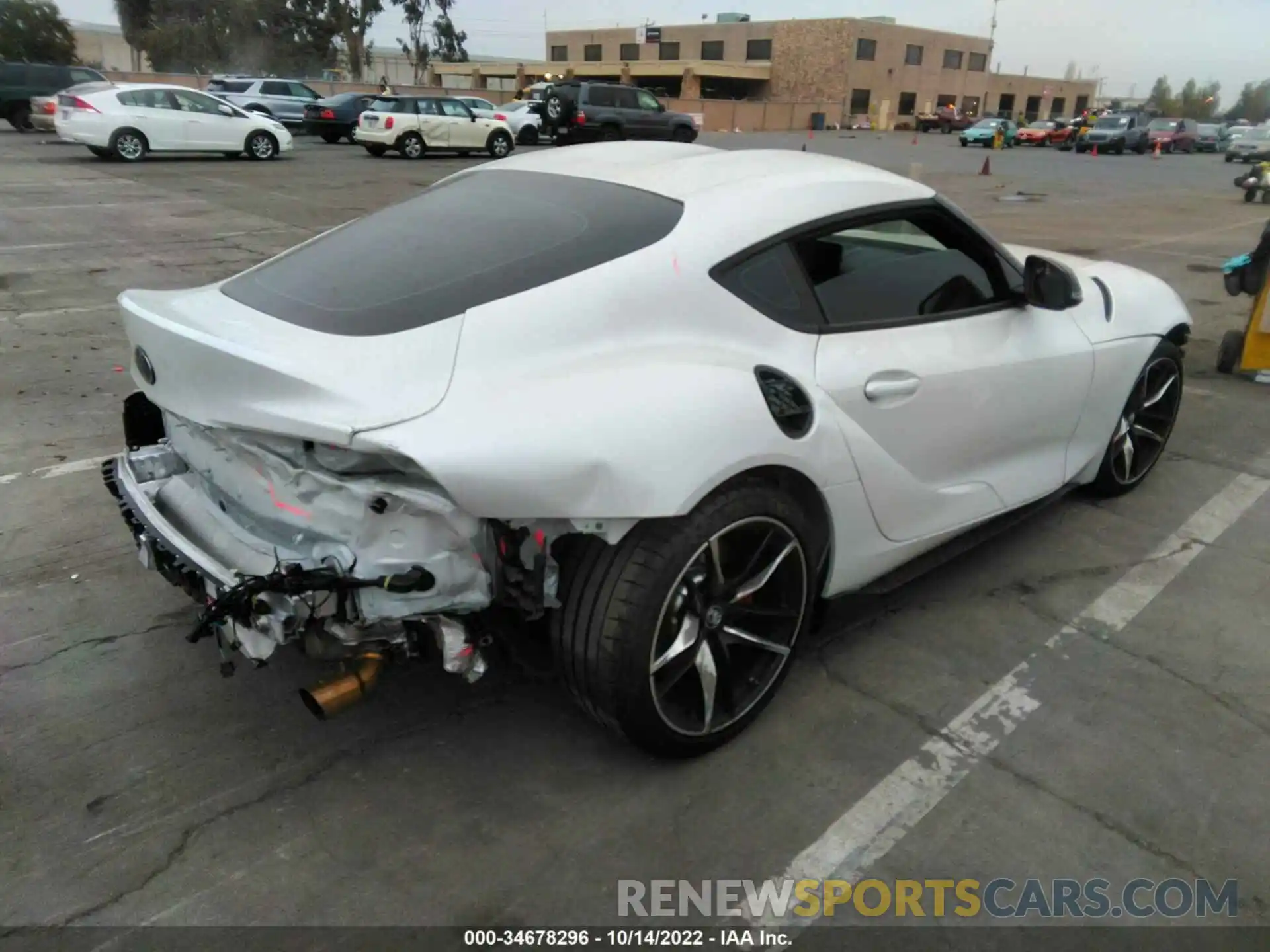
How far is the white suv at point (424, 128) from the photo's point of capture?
2270cm

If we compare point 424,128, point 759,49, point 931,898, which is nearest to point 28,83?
point 424,128

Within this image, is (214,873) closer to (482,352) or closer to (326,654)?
(326,654)

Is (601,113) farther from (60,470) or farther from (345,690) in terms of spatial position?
(345,690)

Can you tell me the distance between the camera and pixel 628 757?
2.72 metres

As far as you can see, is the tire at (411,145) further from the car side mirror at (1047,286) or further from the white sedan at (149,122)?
the car side mirror at (1047,286)

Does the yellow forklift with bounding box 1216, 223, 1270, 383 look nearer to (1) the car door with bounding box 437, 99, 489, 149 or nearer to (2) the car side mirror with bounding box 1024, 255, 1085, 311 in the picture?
(2) the car side mirror with bounding box 1024, 255, 1085, 311

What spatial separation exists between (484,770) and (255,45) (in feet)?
209

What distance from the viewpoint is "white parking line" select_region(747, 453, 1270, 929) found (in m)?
2.37

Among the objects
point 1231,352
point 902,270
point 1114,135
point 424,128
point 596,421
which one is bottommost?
point 1114,135

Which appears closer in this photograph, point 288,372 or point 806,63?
point 288,372

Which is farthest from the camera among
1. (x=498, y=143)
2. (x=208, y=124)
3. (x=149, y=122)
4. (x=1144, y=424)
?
(x=498, y=143)

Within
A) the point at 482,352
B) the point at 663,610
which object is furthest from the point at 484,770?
the point at 482,352

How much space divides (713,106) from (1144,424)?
2080 inches

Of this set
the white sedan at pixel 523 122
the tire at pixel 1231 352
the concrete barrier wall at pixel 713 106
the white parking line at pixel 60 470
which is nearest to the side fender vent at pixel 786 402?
the white parking line at pixel 60 470
